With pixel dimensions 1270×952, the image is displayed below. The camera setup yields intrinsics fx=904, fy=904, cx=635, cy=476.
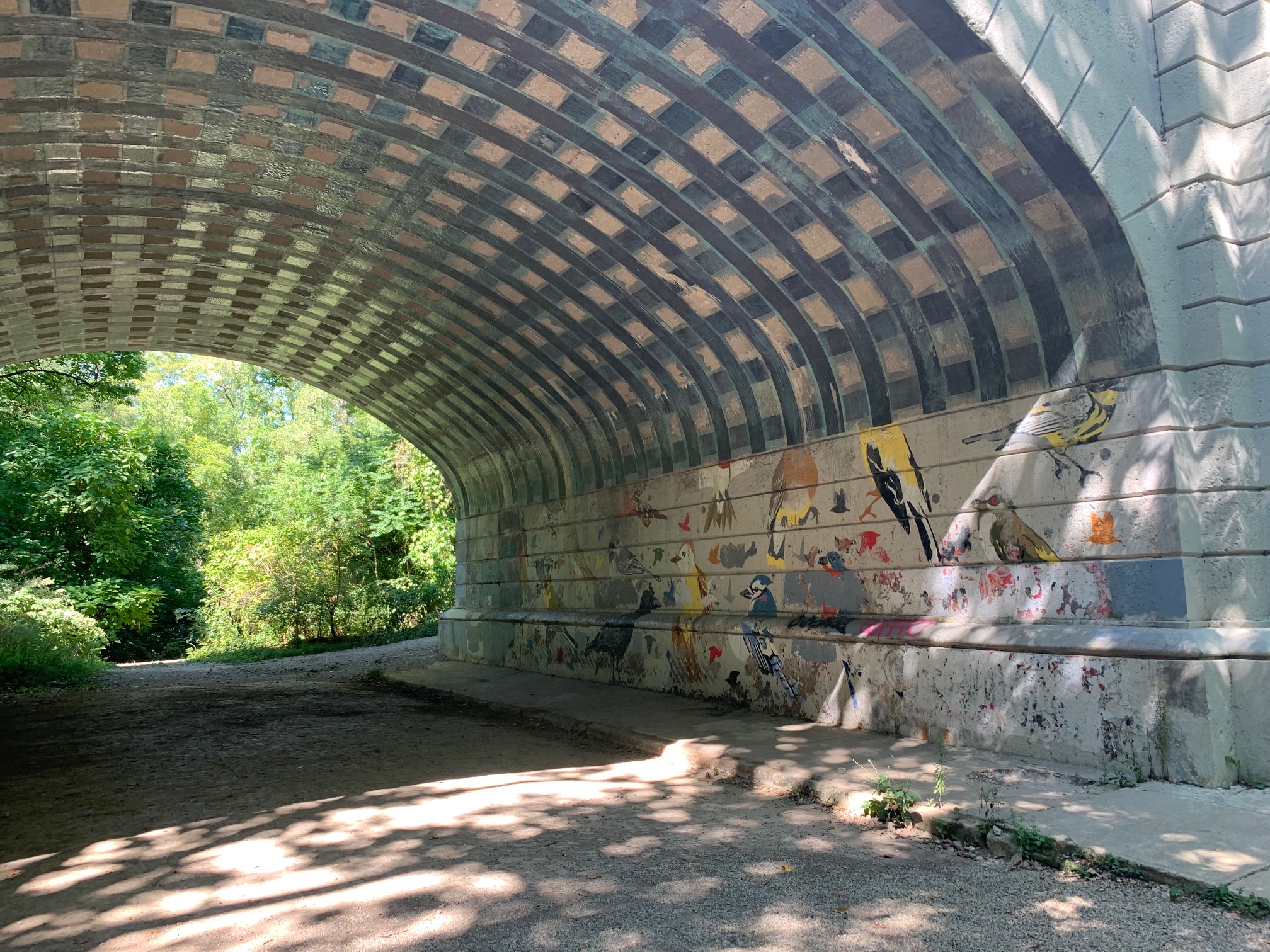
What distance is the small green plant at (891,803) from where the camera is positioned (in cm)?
581

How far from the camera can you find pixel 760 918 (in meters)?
4.29

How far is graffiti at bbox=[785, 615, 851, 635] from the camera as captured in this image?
8711mm

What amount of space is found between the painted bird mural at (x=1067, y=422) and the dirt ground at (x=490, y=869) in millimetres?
3164

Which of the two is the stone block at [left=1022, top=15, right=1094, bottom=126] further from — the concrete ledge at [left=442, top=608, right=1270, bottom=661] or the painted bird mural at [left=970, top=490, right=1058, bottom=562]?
the concrete ledge at [left=442, top=608, right=1270, bottom=661]

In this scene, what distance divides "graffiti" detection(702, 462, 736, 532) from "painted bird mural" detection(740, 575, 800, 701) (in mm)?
879

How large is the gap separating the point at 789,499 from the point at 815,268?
2.48 metres

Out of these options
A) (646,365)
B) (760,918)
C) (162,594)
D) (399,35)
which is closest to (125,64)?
(399,35)

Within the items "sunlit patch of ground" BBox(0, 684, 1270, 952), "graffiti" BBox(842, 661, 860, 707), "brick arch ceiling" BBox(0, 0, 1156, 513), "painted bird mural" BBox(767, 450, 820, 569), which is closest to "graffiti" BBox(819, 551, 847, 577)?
"painted bird mural" BBox(767, 450, 820, 569)

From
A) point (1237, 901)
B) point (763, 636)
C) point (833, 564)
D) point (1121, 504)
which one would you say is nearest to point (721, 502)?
point (763, 636)

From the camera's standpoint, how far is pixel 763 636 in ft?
31.9

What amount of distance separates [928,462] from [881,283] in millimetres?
1677

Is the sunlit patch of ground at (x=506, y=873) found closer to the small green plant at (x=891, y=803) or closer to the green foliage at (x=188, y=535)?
the small green plant at (x=891, y=803)

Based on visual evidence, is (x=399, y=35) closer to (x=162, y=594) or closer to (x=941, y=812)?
(x=941, y=812)

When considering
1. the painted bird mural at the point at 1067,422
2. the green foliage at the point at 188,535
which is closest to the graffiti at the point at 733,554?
the painted bird mural at the point at 1067,422
